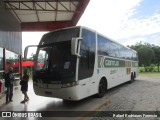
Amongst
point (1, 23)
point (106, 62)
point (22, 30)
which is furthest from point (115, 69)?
point (22, 30)

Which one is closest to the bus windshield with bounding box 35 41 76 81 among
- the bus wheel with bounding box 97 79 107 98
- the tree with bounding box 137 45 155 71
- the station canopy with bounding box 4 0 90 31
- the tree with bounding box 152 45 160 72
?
the bus wheel with bounding box 97 79 107 98

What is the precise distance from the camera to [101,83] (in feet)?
36.7

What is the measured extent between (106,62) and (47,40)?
3.81 meters

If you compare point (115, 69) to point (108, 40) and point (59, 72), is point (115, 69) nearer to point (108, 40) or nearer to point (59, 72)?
point (108, 40)

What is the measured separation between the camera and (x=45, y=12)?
19297 mm

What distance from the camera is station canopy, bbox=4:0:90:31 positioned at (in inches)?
637

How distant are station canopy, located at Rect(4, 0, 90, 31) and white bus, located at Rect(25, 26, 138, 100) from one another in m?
6.15

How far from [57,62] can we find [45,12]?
1161cm

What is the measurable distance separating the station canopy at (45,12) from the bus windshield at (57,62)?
705 centimetres

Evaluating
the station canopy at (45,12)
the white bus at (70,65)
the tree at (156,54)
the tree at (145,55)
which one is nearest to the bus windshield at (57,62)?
the white bus at (70,65)

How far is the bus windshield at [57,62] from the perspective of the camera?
8.44 m

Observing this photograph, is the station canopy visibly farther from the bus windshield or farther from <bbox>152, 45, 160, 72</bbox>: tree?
<bbox>152, 45, 160, 72</bbox>: tree

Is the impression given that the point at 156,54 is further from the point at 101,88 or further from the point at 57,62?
the point at 57,62

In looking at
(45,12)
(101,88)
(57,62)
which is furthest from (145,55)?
(57,62)
